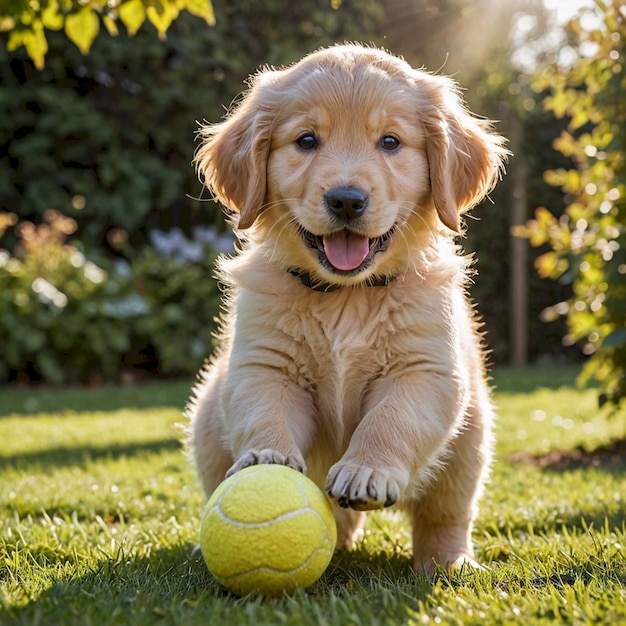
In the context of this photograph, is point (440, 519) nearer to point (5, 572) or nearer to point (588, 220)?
point (5, 572)

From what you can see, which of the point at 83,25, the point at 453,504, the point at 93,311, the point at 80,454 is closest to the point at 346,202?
the point at 453,504

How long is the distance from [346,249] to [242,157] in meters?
0.55

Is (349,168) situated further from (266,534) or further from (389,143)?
(266,534)

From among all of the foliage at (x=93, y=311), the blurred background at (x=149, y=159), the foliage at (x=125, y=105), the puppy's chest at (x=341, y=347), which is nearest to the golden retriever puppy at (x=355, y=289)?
the puppy's chest at (x=341, y=347)

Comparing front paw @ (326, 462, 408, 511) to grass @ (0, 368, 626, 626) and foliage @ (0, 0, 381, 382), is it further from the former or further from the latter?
foliage @ (0, 0, 381, 382)

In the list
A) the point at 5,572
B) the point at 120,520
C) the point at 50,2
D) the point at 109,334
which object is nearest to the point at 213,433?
the point at 120,520

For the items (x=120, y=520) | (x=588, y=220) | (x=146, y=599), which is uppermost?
(x=588, y=220)

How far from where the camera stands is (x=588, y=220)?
527 cm

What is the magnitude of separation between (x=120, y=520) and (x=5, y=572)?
95 centimetres

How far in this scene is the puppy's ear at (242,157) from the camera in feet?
9.89

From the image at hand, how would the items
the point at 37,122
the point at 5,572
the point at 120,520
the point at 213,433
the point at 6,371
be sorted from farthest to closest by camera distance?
the point at 37,122
the point at 6,371
the point at 120,520
the point at 213,433
the point at 5,572

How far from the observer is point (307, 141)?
2.90 m

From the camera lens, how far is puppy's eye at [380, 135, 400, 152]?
2.88m

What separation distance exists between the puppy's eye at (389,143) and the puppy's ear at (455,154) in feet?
0.47
